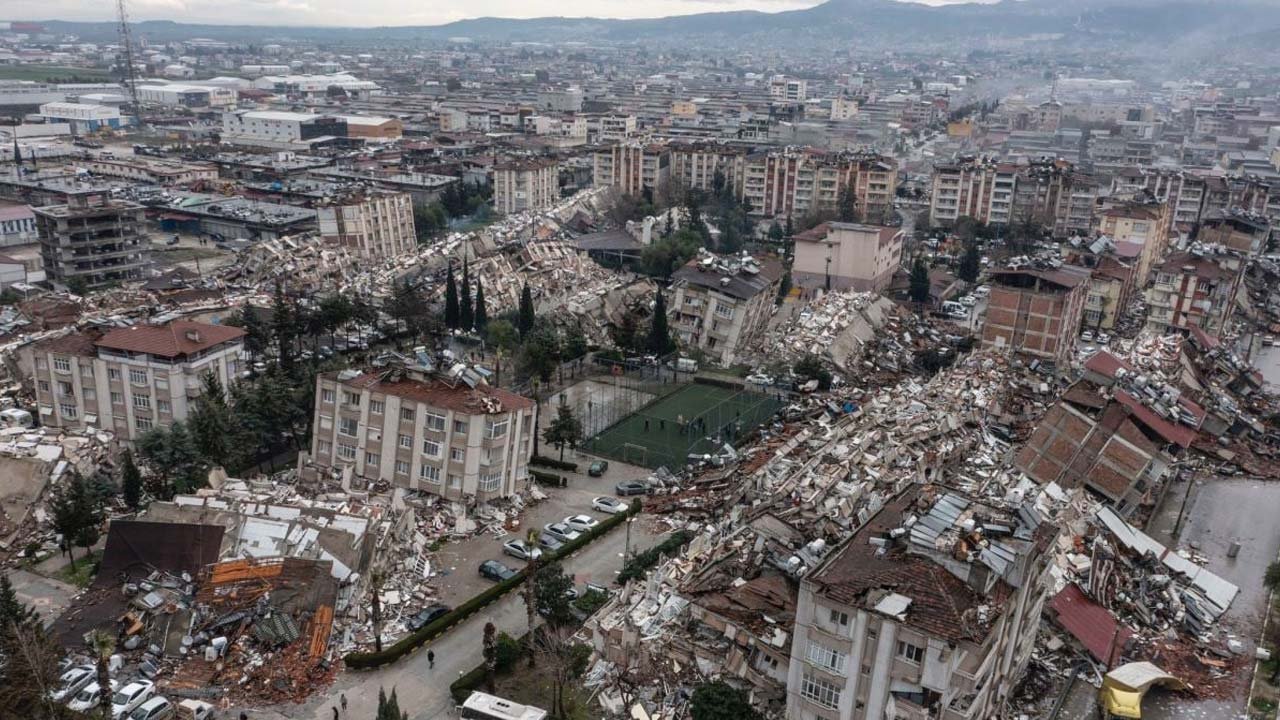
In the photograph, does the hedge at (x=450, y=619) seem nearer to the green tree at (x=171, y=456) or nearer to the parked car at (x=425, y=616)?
the parked car at (x=425, y=616)

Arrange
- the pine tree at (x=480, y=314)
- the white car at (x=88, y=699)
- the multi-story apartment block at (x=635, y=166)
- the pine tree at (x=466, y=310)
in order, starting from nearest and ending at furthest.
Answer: the white car at (x=88, y=699)
the pine tree at (x=480, y=314)
the pine tree at (x=466, y=310)
the multi-story apartment block at (x=635, y=166)

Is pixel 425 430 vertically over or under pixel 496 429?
under

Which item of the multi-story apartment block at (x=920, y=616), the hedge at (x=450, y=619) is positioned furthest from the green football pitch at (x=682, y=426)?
the multi-story apartment block at (x=920, y=616)

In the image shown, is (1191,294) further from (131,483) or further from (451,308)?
(131,483)

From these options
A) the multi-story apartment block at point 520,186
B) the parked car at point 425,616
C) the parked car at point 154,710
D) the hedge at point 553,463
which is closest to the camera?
the parked car at point 154,710

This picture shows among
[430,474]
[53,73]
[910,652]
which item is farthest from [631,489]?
[53,73]

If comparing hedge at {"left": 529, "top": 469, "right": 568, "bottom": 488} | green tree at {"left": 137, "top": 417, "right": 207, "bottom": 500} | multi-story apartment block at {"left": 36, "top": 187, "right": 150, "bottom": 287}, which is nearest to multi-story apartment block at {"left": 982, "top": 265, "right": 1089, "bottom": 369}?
hedge at {"left": 529, "top": 469, "right": 568, "bottom": 488}
